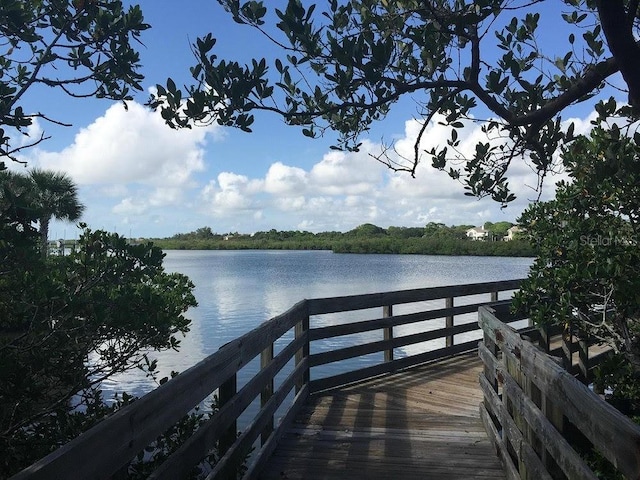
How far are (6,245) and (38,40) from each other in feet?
4.30

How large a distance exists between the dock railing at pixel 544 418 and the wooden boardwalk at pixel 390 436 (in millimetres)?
279

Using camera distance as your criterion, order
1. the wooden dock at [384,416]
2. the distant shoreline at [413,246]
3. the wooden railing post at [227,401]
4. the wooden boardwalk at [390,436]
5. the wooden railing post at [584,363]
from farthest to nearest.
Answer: the distant shoreline at [413,246] < the wooden railing post at [584,363] < the wooden boardwalk at [390,436] < the wooden railing post at [227,401] < the wooden dock at [384,416]

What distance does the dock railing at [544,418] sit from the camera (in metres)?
1.72

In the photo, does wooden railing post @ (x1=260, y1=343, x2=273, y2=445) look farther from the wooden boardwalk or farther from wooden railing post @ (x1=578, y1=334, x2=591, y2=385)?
wooden railing post @ (x1=578, y1=334, x2=591, y2=385)

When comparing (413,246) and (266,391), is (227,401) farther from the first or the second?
(413,246)

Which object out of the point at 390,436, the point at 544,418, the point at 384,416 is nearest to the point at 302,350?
the point at 384,416

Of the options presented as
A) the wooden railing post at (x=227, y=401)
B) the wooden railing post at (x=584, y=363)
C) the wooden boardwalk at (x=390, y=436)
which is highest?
the wooden railing post at (x=227, y=401)

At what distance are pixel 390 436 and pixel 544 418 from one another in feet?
7.20

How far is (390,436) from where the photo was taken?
476cm

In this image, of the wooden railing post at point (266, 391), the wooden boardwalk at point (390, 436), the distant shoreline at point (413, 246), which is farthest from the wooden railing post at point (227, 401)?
the distant shoreline at point (413, 246)

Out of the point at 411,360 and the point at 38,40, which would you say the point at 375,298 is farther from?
the point at 38,40

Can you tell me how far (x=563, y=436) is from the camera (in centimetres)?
260

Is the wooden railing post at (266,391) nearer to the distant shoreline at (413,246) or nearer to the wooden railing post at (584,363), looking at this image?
the wooden railing post at (584,363)

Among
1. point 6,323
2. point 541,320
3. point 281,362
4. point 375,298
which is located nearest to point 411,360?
point 375,298
